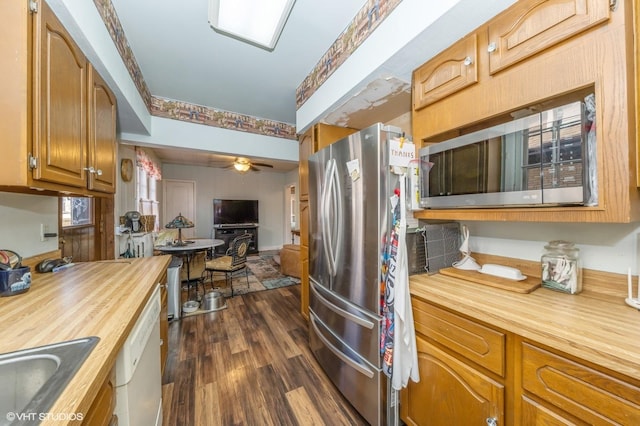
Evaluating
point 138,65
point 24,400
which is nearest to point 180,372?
point 24,400

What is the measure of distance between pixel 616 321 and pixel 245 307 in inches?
123

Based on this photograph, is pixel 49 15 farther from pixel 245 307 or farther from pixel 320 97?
pixel 245 307

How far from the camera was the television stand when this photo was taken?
20.4 feet

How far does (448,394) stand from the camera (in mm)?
1043

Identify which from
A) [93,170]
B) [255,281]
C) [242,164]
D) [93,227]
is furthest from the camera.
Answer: [242,164]

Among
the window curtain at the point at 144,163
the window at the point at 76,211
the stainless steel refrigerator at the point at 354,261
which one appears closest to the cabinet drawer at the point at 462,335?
the stainless steel refrigerator at the point at 354,261

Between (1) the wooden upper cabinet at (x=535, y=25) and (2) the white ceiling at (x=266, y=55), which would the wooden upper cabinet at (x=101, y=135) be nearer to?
(2) the white ceiling at (x=266, y=55)

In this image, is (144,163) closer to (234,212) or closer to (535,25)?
(234,212)

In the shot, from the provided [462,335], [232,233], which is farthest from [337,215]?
[232,233]

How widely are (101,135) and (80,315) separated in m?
1.20

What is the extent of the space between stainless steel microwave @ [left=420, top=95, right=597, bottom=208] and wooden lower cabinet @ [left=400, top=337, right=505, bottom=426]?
734mm

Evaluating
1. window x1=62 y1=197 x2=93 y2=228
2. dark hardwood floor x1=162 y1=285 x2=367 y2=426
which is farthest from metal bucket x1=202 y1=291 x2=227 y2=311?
window x1=62 y1=197 x2=93 y2=228

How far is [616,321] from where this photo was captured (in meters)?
0.79

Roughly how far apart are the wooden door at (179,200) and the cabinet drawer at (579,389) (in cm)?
659
